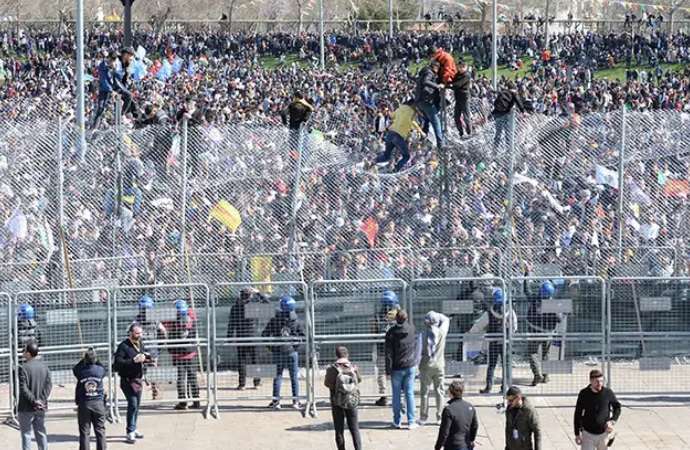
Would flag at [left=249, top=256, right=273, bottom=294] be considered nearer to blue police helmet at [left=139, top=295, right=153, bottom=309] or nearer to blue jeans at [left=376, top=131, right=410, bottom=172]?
blue police helmet at [left=139, top=295, right=153, bottom=309]

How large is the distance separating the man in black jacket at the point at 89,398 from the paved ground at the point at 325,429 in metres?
0.99

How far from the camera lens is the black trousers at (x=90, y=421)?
16203 mm

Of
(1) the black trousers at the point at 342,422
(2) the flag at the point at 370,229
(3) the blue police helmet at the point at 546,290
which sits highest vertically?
(2) the flag at the point at 370,229

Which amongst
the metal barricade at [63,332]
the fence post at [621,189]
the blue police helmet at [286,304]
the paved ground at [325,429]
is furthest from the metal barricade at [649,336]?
the metal barricade at [63,332]

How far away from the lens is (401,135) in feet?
69.4

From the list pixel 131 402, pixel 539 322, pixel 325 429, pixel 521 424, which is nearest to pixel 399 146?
pixel 539 322

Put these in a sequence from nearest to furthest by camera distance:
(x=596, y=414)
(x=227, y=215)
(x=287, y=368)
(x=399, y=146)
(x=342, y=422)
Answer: (x=596, y=414) < (x=342, y=422) < (x=287, y=368) < (x=227, y=215) < (x=399, y=146)

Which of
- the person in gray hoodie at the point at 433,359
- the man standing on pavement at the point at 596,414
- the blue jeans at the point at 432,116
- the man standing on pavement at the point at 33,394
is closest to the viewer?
the man standing on pavement at the point at 596,414

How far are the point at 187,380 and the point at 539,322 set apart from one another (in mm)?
4220

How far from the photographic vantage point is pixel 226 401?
61.7 ft

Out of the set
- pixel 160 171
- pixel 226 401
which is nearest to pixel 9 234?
pixel 160 171

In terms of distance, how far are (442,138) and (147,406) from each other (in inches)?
217

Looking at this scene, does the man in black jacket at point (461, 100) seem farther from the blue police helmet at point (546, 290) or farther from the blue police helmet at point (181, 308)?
the blue police helmet at point (181, 308)

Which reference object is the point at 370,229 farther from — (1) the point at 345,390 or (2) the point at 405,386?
(1) the point at 345,390
